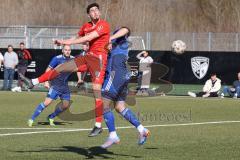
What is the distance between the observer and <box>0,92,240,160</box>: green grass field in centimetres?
1196

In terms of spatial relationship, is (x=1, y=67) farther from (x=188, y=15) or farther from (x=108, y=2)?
(x=188, y=15)

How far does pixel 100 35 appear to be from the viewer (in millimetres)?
12258

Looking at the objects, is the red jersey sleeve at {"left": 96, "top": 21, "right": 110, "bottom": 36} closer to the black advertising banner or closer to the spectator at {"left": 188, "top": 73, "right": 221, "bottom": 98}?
the spectator at {"left": 188, "top": 73, "right": 221, "bottom": 98}

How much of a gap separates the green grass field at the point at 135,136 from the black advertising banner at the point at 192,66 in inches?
370

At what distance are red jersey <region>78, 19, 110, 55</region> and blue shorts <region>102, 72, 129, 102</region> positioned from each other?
1.65 feet

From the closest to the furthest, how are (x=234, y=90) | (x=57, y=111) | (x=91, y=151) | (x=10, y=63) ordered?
(x=91, y=151) < (x=57, y=111) < (x=234, y=90) < (x=10, y=63)

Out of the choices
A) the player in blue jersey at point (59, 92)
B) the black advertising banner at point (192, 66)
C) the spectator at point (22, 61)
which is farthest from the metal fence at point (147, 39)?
the player in blue jersey at point (59, 92)

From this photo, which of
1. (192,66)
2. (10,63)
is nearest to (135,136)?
(192,66)

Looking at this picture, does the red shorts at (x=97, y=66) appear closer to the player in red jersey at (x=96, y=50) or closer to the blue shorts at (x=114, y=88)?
the player in red jersey at (x=96, y=50)

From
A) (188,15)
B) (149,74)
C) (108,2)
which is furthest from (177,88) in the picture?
(188,15)

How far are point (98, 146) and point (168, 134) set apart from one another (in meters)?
2.55

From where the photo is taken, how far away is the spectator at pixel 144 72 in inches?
1259

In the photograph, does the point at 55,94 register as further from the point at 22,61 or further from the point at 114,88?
the point at 22,61

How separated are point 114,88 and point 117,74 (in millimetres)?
247
